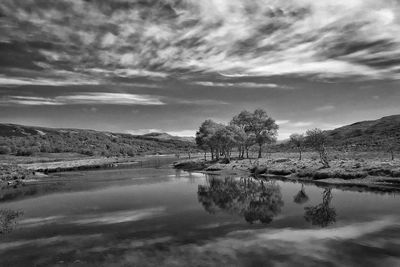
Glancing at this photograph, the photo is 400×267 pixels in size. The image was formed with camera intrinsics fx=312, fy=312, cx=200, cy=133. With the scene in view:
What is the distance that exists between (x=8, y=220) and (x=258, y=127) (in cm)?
9288

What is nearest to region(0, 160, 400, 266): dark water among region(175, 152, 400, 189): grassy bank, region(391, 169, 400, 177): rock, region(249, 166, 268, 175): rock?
region(175, 152, 400, 189): grassy bank

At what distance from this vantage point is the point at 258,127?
116125mm

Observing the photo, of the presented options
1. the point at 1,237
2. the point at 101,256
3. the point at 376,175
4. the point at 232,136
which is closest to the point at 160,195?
the point at 1,237

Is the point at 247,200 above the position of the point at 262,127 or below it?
below

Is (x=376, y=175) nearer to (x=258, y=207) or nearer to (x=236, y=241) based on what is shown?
(x=258, y=207)

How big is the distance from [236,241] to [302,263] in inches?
254

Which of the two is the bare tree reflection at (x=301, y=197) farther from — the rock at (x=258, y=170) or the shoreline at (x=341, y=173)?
the rock at (x=258, y=170)

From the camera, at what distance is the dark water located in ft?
69.8

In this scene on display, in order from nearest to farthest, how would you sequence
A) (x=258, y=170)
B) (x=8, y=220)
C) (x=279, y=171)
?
1. (x=8, y=220)
2. (x=279, y=171)
3. (x=258, y=170)

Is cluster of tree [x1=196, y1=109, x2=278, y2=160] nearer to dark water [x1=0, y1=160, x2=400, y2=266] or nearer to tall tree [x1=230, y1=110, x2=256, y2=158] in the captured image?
tall tree [x1=230, y1=110, x2=256, y2=158]

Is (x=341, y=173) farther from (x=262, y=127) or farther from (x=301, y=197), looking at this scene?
(x=262, y=127)

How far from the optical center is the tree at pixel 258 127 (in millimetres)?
115188

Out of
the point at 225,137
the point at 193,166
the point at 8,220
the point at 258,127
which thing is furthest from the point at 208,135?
the point at 8,220

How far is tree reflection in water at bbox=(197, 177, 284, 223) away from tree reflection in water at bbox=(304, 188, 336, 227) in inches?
143
